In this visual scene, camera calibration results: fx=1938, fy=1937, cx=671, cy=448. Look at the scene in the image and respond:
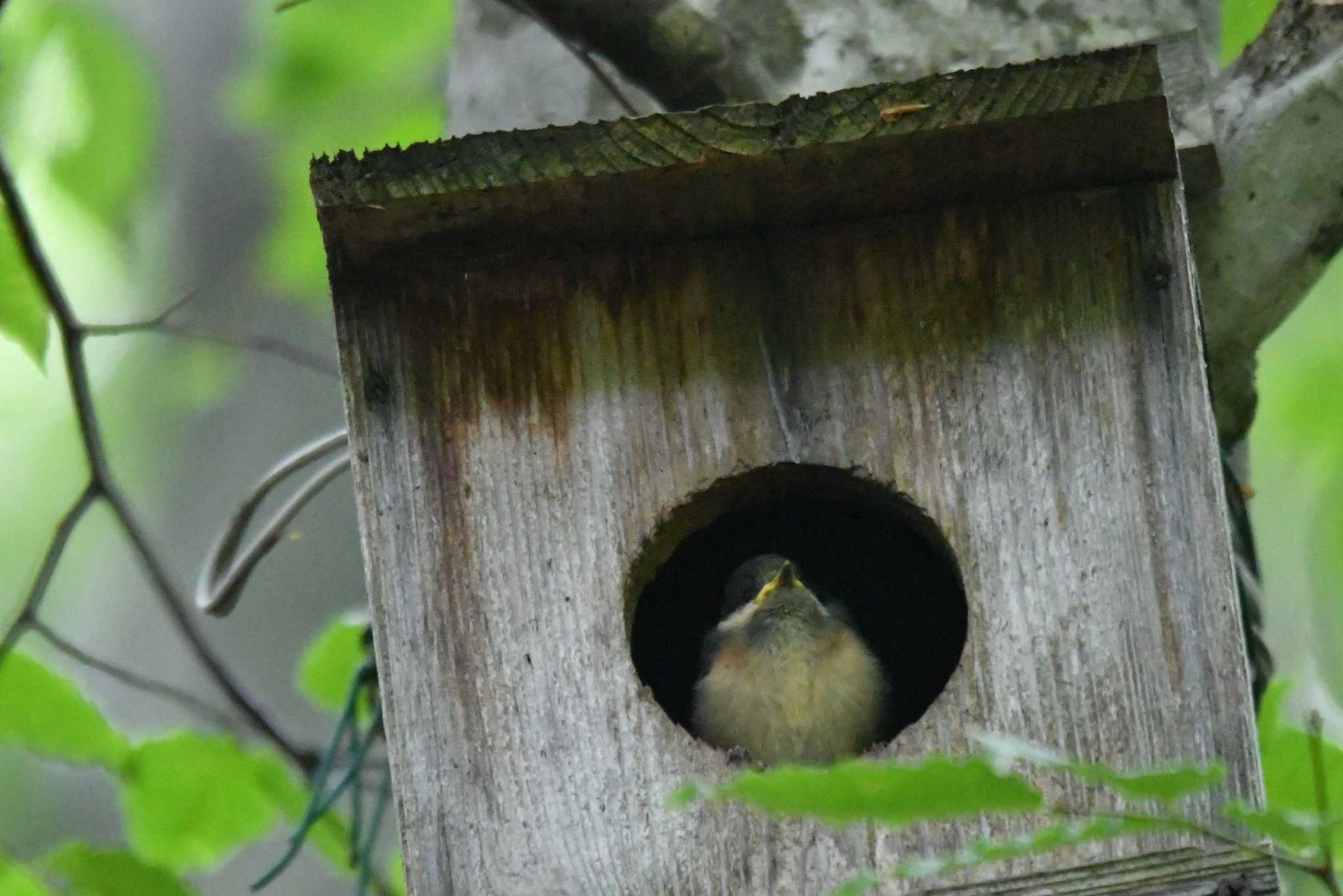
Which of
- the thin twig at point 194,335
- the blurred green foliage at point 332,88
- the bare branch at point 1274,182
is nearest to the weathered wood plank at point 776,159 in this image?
the bare branch at point 1274,182

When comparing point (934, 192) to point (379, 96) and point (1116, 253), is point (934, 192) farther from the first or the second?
point (379, 96)

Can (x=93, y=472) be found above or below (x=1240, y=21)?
below

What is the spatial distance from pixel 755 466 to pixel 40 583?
1.28 metres

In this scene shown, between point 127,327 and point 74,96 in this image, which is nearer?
point 127,327

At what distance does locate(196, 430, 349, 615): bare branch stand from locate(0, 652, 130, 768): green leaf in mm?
504

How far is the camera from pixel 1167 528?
9.36ft

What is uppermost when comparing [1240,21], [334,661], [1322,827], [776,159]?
[1240,21]

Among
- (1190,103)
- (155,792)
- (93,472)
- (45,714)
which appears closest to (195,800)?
(155,792)

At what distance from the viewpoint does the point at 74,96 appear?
5039 mm

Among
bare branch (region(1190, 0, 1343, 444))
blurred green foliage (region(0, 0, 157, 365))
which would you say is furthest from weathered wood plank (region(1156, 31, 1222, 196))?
blurred green foliage (region(0, 0, 157, 365))

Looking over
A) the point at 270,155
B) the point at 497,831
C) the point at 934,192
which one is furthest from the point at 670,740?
the point at 270,155

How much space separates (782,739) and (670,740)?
64cm

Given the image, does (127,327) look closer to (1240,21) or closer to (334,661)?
(334,661)

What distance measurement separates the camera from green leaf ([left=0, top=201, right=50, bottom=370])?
3289mm
